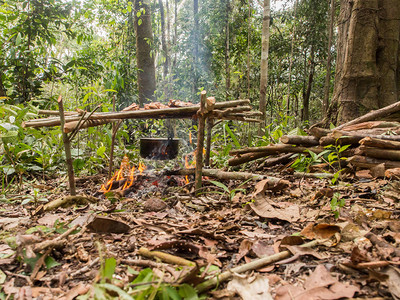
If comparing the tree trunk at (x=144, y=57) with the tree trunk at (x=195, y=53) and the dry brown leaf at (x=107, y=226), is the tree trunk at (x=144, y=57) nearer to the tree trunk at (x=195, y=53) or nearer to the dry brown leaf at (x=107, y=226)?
Result: the tree trunk at (x=195, y=53)

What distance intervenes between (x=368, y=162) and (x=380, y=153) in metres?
0.14

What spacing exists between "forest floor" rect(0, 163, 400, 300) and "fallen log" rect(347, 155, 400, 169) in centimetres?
20

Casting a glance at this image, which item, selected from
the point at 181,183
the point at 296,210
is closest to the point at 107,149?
the point at 181,183

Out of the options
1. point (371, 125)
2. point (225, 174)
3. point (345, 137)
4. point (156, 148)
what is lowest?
point (225, 174)

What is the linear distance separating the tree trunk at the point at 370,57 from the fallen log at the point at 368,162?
4.64 feet

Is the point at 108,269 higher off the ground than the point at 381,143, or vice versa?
the point at 381,143

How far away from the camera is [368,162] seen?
2.81m

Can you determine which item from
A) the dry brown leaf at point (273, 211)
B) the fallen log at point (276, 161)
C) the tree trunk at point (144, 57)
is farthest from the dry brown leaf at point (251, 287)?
the tree trunk at point (144, 57)

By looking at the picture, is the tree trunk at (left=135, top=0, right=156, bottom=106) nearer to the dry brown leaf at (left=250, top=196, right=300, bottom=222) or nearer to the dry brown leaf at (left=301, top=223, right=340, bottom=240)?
the dry brown leaf at (left=250, top=196, right=300, bottom=222)

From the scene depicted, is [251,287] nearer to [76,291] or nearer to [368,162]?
[76,291]

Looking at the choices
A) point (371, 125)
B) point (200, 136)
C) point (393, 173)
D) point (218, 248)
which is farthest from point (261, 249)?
point (371, 125)

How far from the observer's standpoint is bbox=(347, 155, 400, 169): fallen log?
2680 millimetres

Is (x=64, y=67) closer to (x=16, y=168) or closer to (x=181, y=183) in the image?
(x=16, y=168)

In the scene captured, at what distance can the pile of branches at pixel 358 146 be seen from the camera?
8.92 feet
